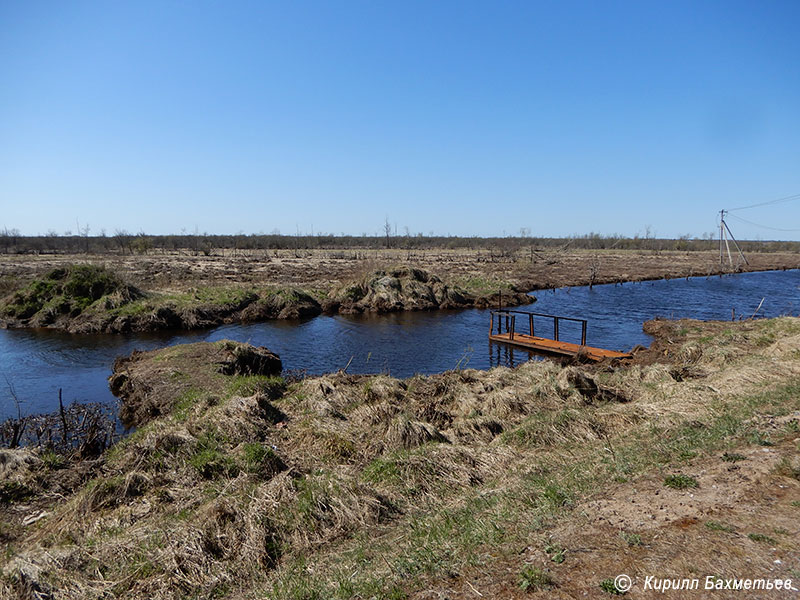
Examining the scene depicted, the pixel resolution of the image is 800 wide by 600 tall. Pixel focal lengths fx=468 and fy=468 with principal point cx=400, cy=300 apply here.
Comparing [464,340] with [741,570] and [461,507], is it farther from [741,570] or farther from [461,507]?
[741,570]

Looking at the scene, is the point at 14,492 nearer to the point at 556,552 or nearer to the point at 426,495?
the point at 426,495

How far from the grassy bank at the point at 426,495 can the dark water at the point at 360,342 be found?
765 cm

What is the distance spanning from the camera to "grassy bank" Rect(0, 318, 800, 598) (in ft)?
16.5

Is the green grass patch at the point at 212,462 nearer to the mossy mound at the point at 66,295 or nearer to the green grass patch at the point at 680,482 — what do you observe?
the green grass patch at the point at 680,482

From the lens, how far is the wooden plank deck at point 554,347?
2028 cm

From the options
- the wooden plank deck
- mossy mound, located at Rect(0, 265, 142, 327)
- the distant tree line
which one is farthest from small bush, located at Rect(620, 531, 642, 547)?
the distant tree line

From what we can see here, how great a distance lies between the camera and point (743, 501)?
5.72 metres

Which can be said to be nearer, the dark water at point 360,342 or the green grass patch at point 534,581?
the green grass patch at point 534,581

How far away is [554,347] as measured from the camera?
22500mm

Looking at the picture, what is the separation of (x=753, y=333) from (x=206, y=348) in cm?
2251

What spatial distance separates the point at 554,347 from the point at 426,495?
53.2 feet

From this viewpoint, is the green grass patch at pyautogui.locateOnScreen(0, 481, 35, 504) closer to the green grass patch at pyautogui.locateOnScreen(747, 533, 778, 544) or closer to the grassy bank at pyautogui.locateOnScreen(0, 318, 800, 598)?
the grassy bank at pyautogui.locateOnScreen(0, 318, 800, 598)

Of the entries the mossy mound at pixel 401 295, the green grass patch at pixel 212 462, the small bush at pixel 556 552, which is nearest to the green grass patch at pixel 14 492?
the green grass patch at pixel 212 462

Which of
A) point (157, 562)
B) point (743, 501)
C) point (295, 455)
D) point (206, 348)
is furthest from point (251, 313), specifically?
point (743, 501)
